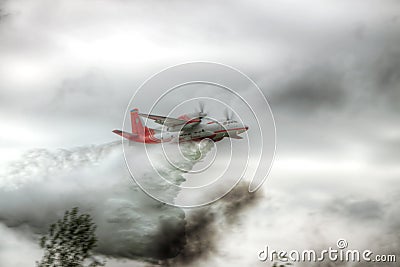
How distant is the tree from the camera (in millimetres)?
62281

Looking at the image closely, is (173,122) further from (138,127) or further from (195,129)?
(138,127)

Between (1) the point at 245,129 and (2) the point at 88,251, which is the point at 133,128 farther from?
(2) the point at 88,251

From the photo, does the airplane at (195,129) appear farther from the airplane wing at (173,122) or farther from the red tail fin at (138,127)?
the red tail fin at (138,127)

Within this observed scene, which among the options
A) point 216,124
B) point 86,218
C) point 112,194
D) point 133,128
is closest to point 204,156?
point 216,124

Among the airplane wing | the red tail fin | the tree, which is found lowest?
the tree

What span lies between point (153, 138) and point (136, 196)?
17.6 m

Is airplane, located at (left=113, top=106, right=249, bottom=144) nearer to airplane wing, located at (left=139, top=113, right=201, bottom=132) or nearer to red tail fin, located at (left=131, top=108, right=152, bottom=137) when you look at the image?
airplane wing, located at (left=139, top=113, right=201, bottom=132)

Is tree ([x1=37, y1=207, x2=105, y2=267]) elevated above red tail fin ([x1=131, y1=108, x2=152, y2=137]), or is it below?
below

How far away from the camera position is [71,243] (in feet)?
210

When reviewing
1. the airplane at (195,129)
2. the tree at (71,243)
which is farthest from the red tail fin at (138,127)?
the tree at (71,243)

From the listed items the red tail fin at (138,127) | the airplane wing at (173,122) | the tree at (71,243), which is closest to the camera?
the tree at (71,243)

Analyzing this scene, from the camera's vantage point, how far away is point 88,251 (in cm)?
6284

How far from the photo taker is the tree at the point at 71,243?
6228 cm

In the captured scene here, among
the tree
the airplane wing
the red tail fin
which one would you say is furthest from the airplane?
the tree
